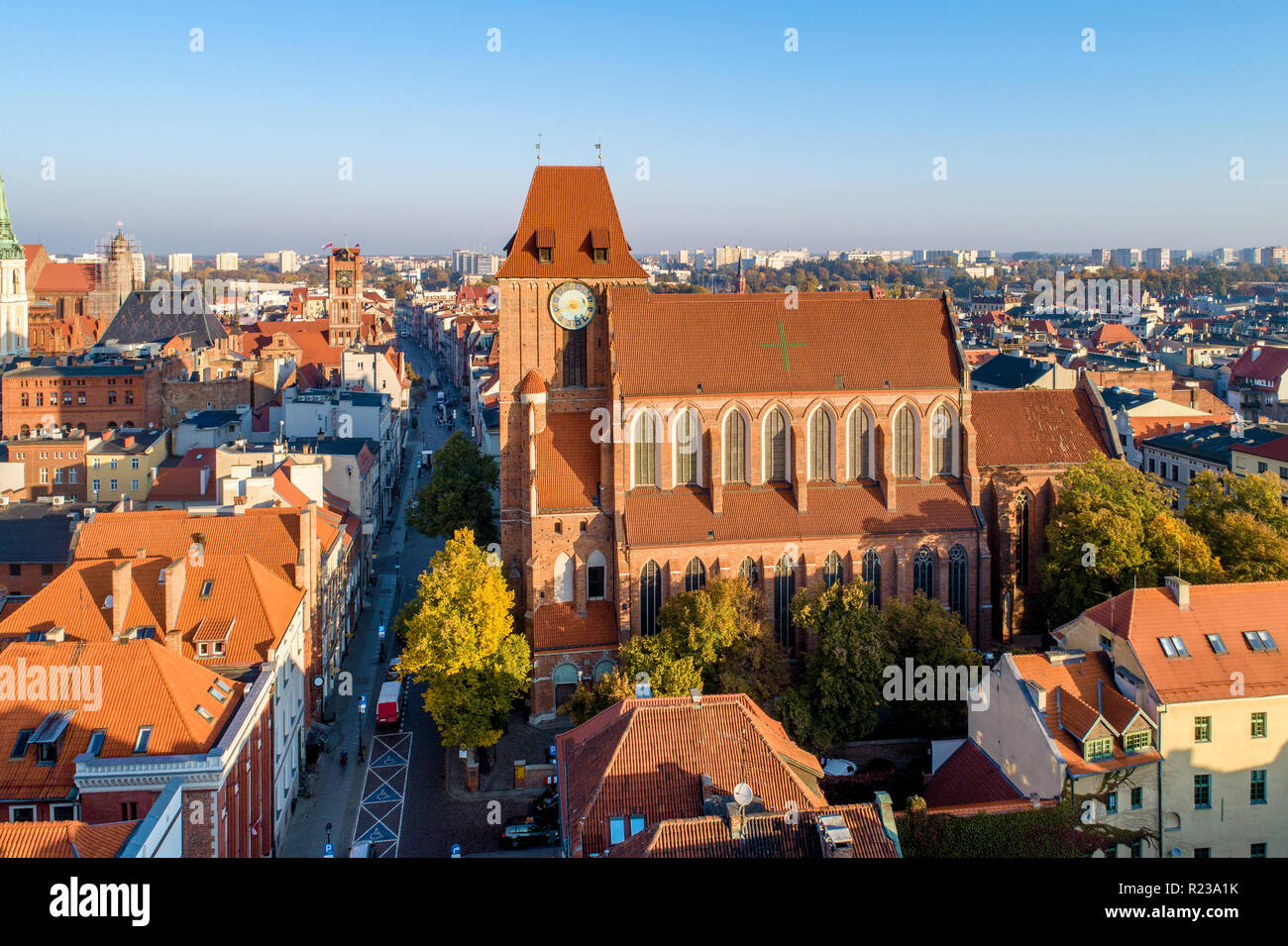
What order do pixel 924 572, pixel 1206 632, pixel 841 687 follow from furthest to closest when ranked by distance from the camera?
1. pixel 924 572
2. pixel 841 687
3. pixel 1206 632

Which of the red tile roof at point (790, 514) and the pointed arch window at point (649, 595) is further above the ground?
the red tile roof at point (790, 514)

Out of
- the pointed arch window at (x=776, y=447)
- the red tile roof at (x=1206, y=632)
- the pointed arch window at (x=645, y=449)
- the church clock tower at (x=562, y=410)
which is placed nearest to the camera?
the red tile roof at (x=1206, y=632)

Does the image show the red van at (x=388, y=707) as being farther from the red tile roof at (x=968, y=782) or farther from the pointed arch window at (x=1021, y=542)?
the pointed arch window at (x=1021, y=542)

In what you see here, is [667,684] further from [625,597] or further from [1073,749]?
[1073,749]

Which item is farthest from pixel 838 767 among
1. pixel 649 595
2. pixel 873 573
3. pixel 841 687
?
pixel 873 573

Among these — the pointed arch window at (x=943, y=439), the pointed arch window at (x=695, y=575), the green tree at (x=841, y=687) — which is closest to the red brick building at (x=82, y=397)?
the pointed arch window at (x=695, y=575)

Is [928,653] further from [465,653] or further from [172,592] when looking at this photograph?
[172,592]
